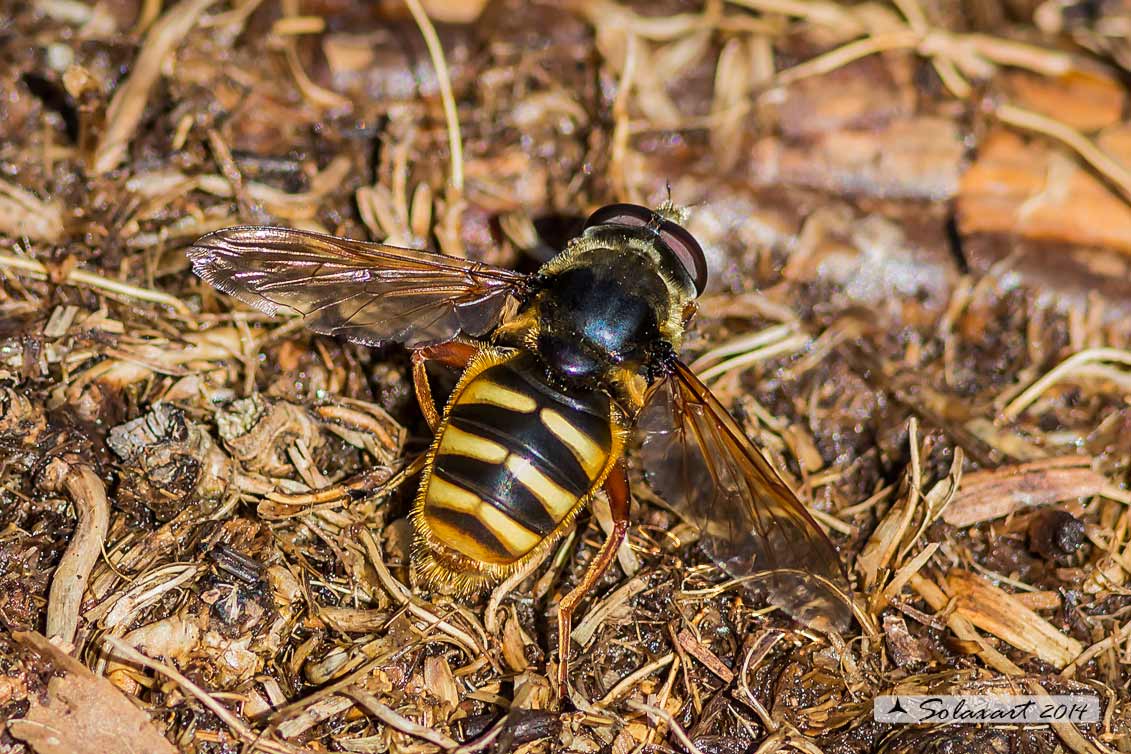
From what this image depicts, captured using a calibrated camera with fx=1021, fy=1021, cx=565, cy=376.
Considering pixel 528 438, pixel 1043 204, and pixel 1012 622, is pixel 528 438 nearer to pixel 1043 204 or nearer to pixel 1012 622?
pixel 1012 622

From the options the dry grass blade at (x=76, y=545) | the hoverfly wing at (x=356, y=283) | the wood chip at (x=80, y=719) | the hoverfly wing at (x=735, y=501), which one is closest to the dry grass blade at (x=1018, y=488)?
the hoverfly wing at (x=735, y=501)

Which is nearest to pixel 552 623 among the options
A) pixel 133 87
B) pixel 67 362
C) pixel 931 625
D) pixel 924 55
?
pixel 931 625

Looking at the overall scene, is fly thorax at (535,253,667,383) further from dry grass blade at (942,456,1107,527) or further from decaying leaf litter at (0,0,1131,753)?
dry grass blade at (942,456,1107,527)

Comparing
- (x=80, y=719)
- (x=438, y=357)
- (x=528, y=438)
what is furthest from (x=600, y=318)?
(x=80, y=719)

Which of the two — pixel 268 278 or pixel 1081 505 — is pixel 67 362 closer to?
pixel 268 278

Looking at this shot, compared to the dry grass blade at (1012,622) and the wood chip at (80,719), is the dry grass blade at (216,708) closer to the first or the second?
the wood chip at (80,719)

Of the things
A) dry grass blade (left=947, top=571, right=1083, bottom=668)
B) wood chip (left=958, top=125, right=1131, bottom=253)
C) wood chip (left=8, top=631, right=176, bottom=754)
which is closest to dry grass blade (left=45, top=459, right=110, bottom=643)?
wood chip (left=8, top=631, right=176, bottom=754)
